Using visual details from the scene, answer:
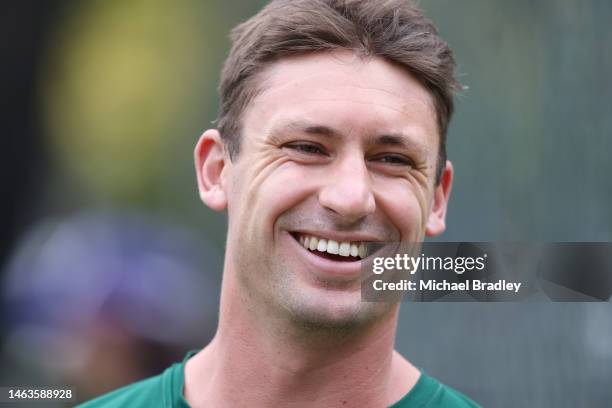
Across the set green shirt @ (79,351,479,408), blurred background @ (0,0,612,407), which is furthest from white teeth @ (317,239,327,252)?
blurred background @ (0,0,612,407)

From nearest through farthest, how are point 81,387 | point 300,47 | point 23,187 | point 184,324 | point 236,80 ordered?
point 300,47 < point 236,80 < point 81,387 < point 184,324 < point 23,187

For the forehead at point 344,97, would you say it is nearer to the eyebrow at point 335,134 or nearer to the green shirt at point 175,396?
the eyebrow at point 335,134

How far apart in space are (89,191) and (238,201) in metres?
3.25

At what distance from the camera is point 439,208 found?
2.79m

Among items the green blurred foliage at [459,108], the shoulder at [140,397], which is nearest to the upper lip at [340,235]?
the shoulder at [140,397]

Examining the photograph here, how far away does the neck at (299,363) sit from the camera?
2.44 meters

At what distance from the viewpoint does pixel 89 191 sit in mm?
5570

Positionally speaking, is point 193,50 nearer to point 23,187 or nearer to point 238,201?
point 23,187

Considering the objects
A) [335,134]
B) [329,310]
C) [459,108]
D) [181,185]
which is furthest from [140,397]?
[459,108]

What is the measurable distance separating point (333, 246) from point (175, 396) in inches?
30.4

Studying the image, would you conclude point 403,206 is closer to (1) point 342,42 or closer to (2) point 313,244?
(2) point 313,244

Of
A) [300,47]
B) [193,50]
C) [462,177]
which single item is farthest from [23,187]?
[300,47]

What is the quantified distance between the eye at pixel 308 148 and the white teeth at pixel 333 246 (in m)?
0.23

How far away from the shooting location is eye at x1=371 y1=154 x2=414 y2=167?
7.93 ft
